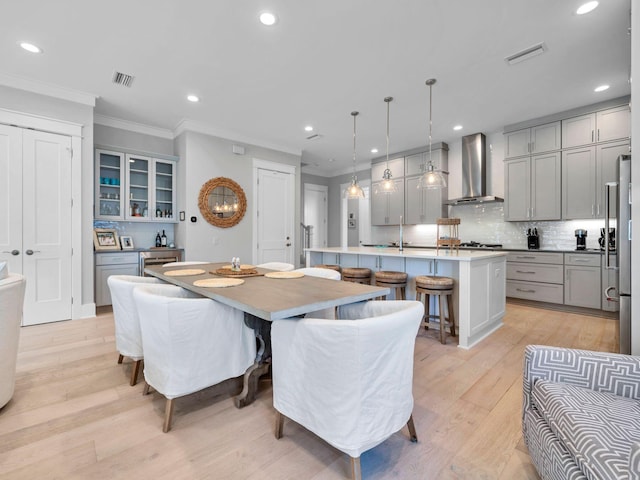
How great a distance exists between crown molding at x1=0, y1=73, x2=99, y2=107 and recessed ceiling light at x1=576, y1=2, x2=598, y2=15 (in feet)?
16.4

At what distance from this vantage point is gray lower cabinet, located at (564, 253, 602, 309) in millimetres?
3881

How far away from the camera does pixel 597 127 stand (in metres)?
4.03

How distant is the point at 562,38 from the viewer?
2637 millimetres

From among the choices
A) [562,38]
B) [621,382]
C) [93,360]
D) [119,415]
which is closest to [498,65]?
[562,38]

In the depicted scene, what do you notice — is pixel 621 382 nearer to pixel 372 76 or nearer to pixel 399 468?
pixel 399 468

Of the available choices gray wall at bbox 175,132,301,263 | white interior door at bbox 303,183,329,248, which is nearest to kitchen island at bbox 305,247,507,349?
gray wall at bbox 175,132,301,263

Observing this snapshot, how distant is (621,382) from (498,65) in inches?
120

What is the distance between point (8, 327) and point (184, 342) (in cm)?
114

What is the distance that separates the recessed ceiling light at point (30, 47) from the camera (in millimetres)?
2758

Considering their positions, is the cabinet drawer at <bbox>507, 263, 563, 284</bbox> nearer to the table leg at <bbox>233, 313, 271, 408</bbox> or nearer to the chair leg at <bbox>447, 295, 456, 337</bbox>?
the chair leg at <bbox>447, 295, 456, 337</bbox>

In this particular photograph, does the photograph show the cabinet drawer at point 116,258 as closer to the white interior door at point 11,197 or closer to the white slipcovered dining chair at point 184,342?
the white interior door at point 11,197

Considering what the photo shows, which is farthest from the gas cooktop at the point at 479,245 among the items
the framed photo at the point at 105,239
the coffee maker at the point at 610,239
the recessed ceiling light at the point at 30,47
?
the recessed ceiling light at the point at 30,47

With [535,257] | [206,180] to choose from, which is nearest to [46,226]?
[206,180]

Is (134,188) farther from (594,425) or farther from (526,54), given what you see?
(594,425)
